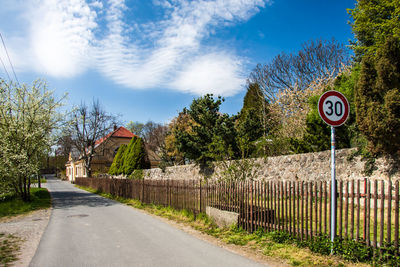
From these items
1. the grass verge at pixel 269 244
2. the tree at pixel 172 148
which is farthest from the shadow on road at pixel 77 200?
the tree at pixel 172 148

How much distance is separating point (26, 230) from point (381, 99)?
11940 mm

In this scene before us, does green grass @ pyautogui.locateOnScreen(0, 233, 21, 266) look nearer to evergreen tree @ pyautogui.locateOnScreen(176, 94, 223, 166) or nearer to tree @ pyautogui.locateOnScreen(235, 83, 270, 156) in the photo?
tree @ pyautogui.locateOnScreen(235, 83, 270, 156)

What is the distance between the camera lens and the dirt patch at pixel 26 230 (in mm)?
5851

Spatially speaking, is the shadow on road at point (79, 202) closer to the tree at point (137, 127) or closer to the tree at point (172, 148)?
the tree at point (172, 148)

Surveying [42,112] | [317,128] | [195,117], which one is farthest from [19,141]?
[317,128]

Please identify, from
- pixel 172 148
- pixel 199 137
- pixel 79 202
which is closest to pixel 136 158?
pixel 172 148

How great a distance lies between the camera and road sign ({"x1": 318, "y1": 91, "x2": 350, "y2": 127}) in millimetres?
5414

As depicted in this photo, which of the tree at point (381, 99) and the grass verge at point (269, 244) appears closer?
the grass verge at point (269, 244)

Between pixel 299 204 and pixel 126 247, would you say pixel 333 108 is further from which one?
pixel 126 247

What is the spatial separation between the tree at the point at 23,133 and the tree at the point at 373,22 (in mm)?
17952

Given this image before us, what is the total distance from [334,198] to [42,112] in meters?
17.2

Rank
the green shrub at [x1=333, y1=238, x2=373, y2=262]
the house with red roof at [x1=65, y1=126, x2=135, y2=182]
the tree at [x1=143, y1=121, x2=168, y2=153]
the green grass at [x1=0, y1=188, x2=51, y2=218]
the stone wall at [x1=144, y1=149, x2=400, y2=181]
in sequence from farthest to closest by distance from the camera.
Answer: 1. the tree at [x1=143, y1=121, x2=168, y2=153]
2. the house with red roof at [x1=65, y1=126, x2=135, y2=182]
3. the green grass at [x1=0, y1=188, x2=51, y2=218]
4. the stone wall at [x1=144, y1=149, x2=400, y2=181]
5. the green shrub at [x1=333, y1=238, x2=373, y2=262]

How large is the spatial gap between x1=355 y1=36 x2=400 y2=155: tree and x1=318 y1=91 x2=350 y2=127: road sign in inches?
138

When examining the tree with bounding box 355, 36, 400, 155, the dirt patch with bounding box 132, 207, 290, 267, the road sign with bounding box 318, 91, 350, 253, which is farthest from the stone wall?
the road sign with bounding box 318, 91, 350, 253
